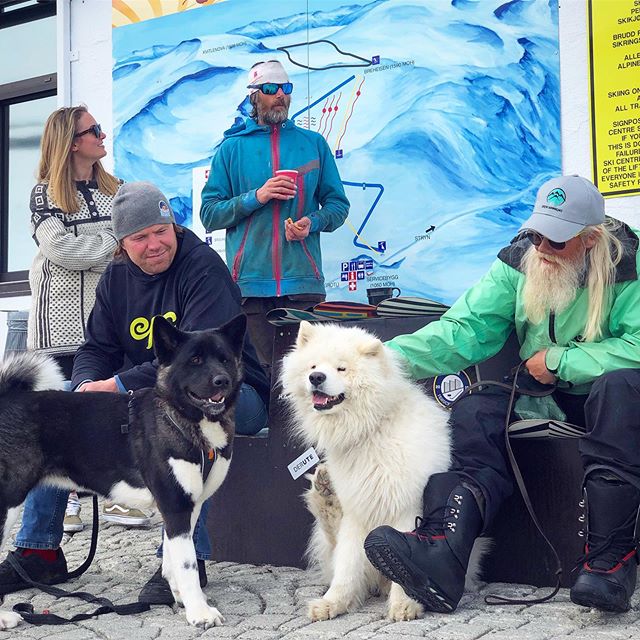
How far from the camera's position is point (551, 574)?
3656mm

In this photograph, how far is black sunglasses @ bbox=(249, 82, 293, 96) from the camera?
5422mm

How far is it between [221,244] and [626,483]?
13.6ft

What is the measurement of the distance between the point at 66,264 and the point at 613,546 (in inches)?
124

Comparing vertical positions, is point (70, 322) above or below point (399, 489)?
above

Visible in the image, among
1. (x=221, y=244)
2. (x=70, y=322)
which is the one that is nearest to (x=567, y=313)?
(x=70, y=322)

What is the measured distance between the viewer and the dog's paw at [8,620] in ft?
10.8

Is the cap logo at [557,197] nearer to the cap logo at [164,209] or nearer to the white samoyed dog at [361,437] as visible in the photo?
the white samoyed dog at [361,437]

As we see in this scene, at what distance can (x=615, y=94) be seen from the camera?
512 centimetres

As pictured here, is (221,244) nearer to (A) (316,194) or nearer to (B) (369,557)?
(A) (316,194)

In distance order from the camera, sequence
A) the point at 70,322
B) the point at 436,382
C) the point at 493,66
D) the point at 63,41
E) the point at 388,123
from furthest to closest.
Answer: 1. the point at 63,41
2. the point at 388,123
3. the point at 493,66
4. the point at 70,322
5. the point at 436,382

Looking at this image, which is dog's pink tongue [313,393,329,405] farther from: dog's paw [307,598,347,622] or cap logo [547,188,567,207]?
cap logo [547,188,567,207]

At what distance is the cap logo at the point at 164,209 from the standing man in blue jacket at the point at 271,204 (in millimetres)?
1282

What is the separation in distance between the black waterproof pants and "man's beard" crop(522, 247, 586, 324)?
353 mm

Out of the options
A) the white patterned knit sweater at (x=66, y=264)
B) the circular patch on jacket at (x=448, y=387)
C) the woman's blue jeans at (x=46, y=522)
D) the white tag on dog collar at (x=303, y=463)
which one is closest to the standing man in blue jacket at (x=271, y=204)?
the white patterned knit sweater at (x=66, y=264)
